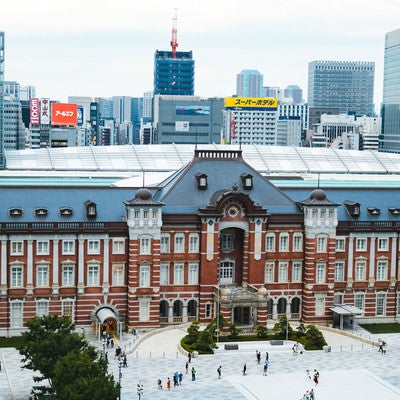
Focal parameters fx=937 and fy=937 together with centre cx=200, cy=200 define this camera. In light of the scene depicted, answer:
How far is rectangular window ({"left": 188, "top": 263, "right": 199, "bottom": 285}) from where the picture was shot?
86438 millimetres

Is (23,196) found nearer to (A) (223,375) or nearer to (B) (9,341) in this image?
(B) (9,341)

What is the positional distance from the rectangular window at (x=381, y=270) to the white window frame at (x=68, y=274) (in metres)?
29.8

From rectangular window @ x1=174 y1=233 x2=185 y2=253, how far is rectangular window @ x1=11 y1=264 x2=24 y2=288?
1412 centimetres

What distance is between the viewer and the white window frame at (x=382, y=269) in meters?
91.4

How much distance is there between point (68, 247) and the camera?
83125mm

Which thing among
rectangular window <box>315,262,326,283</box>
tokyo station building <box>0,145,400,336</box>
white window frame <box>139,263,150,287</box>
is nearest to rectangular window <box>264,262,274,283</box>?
tokyo station building <box>0,145,400,336</box>

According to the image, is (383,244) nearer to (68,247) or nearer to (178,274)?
(178,274)

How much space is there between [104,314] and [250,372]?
16206 millimetres

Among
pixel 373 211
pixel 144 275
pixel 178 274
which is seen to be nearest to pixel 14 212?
pixel 144 275

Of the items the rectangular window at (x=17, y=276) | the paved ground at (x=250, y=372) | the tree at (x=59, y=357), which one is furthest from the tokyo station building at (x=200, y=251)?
the tree at (x=59, y=357)

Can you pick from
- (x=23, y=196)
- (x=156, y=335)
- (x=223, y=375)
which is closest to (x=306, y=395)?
(x=223, y=375)

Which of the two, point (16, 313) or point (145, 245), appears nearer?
point (16, 313)

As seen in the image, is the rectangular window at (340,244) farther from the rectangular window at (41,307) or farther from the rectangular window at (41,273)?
the rectangular window at (41,307)

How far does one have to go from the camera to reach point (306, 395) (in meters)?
64.4
